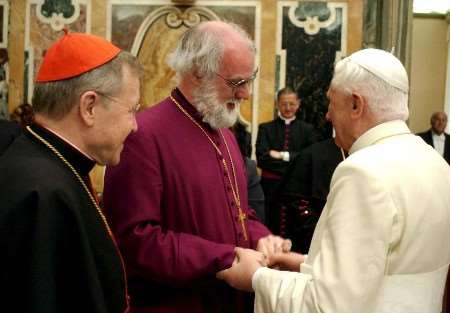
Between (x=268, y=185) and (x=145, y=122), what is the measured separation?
4743mm

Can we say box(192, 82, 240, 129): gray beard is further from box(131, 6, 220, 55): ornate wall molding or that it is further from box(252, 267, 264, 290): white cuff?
box(131, 6, 220, 55): ornate wall molding

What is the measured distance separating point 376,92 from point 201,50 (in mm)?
823

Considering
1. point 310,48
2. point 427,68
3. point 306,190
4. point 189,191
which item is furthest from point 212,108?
point 427,68

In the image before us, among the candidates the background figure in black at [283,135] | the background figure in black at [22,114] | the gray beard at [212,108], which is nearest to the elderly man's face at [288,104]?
the background figure in black at [283,135]

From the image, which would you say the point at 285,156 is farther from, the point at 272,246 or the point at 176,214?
the point at 176,214

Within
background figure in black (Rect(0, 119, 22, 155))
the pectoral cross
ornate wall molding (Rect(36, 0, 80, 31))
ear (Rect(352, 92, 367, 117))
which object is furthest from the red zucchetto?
ornate wall molding (Rect(36, 0, 80, 31))

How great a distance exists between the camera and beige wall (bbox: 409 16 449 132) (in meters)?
13.5

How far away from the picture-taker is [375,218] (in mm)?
2051

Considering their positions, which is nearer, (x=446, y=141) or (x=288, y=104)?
(x=288, y=104)

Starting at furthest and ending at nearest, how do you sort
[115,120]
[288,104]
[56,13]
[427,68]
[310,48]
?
[427,68] → [56,13] → [310,48] → [288,104] → [115,120]

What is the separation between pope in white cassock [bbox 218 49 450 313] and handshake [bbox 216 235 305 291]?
9 cm

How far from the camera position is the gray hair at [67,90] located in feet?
6.56

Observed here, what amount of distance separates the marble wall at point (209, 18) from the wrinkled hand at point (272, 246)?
251 inches

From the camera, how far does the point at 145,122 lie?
276 cm
